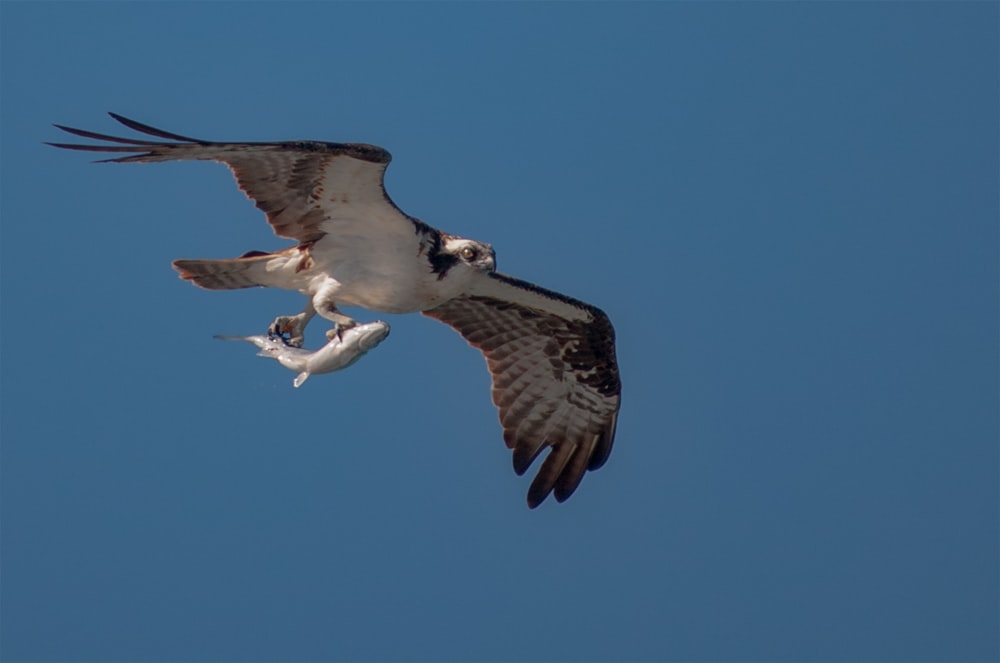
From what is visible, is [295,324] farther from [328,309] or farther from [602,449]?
[602,449]

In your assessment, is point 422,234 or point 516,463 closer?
point 422,234

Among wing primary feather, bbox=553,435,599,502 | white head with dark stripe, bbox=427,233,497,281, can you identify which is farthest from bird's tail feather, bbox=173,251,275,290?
wing primary feather, bbox=553,435,599,502

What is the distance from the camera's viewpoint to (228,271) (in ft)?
45.4

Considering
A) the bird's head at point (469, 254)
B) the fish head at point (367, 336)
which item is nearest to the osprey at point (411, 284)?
the bird's head at point (469, 254)

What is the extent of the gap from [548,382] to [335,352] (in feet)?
14.2

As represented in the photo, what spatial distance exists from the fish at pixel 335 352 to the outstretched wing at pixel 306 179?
1418 millimetres

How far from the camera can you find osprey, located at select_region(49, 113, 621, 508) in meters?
12.9

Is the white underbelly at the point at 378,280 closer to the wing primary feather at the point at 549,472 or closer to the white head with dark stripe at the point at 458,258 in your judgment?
the white head with dark stripe at the point at 458,258

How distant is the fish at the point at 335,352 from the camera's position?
469 inches

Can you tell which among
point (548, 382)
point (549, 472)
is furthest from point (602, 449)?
point (548, 382)

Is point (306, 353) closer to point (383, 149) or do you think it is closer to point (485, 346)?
point (383, 149)

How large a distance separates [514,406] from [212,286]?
351cm

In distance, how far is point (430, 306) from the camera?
13906mm

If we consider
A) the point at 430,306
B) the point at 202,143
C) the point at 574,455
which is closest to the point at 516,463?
the point at 574,455
